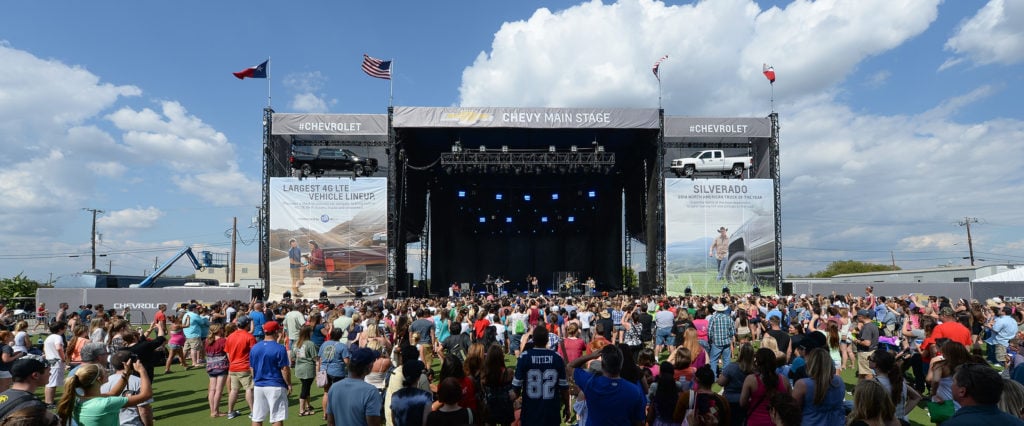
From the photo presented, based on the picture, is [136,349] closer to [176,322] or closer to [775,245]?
[176,322]

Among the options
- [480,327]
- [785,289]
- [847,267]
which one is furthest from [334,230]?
[847,267]

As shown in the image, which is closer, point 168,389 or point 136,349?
point 136,349

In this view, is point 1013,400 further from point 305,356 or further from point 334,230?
point 334,230

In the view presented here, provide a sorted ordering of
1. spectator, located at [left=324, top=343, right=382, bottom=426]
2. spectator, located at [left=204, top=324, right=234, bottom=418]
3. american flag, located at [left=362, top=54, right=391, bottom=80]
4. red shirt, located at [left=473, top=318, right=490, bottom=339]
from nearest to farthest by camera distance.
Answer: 1. spectator, located at [left=324, top=343, right=382, bottom=426]
2. spectator, located at [left=204, top=324, right=234, bottom=418]
3. red shirt, located at [left=473, top=318, right=490, bottom=339]
4. american flag, located at [left=362, top=54, right=391, bottom=80]

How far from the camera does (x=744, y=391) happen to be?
4191 millimetres

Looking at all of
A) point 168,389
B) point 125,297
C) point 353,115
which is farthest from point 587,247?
point 168,389

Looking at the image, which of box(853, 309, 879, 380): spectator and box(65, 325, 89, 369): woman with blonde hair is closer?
box(65, 325, 89, 369): woman with blonde hair

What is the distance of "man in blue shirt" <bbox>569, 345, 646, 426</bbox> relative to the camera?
13.2ft

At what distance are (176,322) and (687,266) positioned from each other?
21452 millimetres

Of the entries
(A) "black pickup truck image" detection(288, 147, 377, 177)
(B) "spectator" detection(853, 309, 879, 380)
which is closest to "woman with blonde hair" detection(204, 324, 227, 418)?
Result: (B) "spectator" detection(853, 309, 879, 380)

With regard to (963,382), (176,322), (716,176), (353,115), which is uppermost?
(353,115)

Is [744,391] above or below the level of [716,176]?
below

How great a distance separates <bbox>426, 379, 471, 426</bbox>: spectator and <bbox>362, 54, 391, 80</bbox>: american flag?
78.3 ft

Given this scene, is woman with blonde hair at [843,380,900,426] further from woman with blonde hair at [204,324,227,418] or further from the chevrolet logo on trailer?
the chevrolet logo on trailer
